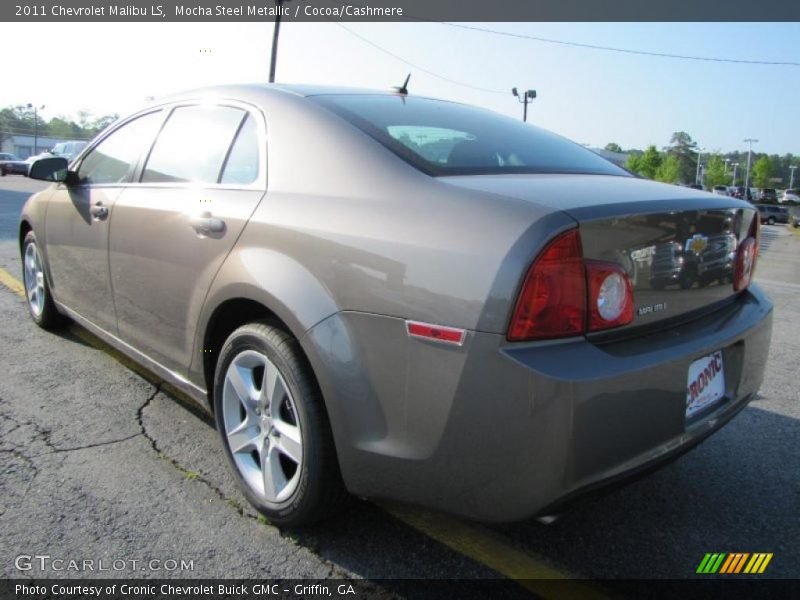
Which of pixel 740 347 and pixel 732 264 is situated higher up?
pixel 732 264

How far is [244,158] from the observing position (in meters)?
2.53

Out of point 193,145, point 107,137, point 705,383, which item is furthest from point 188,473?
point 107,137

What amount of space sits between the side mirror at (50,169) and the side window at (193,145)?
3.42 feet

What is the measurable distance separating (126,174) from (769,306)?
2993 mm

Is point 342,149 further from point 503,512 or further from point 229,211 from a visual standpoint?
point 503,512

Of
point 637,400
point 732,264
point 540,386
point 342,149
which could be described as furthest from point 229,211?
point 732,264

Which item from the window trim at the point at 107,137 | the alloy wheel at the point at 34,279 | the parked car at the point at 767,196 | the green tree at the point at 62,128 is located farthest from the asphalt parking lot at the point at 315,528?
the green tree at the point at 62,128

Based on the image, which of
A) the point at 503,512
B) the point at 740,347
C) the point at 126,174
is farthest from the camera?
the point at 126,174

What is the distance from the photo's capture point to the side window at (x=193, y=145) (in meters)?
2.67

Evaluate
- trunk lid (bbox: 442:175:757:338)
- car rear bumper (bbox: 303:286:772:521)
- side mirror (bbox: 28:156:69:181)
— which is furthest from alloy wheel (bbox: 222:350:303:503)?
side mirror (bbox: 28:156:69:181)

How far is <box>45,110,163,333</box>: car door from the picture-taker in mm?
3273

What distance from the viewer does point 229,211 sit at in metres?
2.41

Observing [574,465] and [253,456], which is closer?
[574,465]

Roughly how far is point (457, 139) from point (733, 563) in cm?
179
